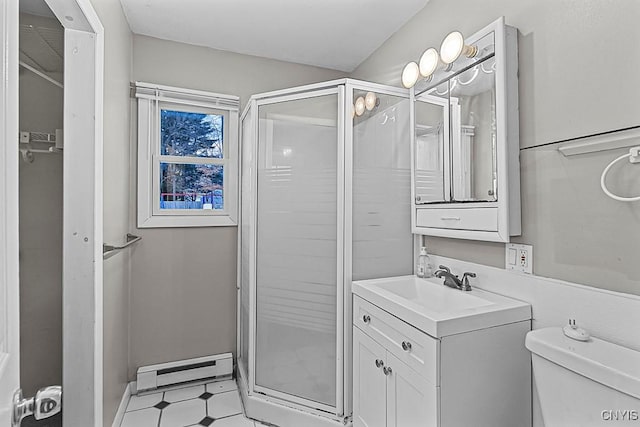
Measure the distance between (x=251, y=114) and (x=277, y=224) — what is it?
2.50 ft

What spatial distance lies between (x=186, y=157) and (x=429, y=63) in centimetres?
181

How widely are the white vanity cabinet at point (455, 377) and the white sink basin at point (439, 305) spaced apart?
0.03 meters

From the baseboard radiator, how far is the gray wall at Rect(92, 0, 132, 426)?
0.13 metres

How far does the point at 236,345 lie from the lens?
2.61 meters

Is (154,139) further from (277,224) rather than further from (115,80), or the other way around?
(277,224)

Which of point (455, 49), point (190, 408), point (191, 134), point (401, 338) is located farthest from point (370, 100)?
point (190, 408)

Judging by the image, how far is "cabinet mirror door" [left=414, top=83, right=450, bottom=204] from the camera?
1724 millimetres

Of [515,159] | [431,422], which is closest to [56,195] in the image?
[431,422]

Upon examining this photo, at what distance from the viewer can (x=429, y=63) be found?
1.74 meters

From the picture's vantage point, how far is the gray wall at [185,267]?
2.35m

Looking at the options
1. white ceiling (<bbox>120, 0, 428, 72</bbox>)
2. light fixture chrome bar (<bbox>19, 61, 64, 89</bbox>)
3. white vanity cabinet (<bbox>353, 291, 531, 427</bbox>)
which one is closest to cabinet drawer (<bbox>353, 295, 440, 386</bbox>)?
white vanity cabinet (<bbox>353, 291, 531, 427</bbox>)

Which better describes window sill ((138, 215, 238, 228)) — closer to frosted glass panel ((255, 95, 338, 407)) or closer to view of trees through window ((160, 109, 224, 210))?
view of trees through window ((160, 109, 224, 210))

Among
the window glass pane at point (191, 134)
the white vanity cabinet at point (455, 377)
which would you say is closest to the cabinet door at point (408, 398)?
the white vanity cabinet at point (455, 377)

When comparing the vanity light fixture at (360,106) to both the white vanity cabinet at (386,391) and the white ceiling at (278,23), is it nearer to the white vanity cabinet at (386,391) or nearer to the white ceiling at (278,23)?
the white ceiling at (278,23)
